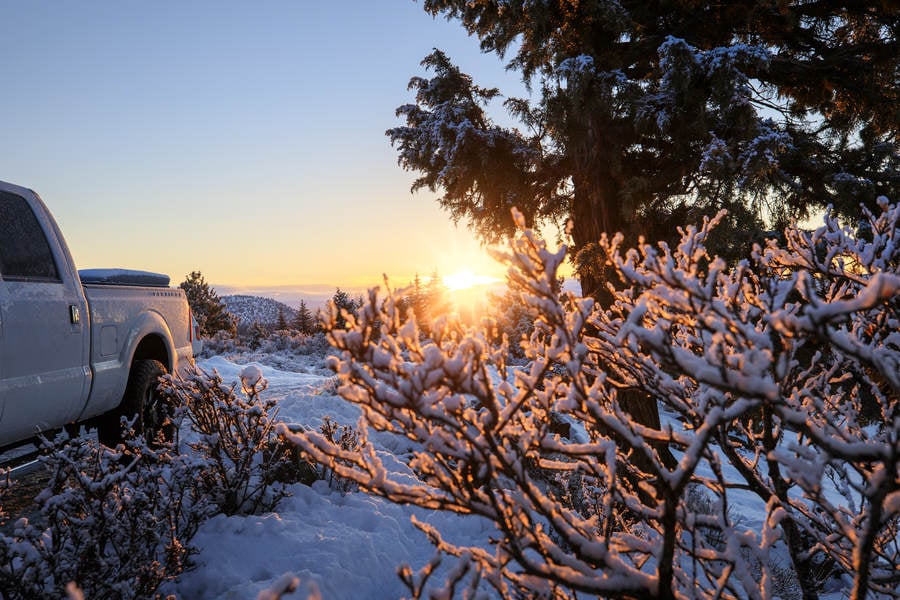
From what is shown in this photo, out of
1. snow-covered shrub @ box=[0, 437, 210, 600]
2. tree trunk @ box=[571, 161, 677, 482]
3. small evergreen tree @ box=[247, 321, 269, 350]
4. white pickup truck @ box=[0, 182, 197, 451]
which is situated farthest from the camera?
small evergreen tree @ box=[247, 321, 269, 350]

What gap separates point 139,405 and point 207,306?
20934 millimetres

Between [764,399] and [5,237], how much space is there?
4.29 m

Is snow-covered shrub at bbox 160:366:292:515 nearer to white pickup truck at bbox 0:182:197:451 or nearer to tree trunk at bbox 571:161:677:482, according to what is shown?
white pickup truck at bbox 0:182:197:451

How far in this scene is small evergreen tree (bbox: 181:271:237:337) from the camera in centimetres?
2300

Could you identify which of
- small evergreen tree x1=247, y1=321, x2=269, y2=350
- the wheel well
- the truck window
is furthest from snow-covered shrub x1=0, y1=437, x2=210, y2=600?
small evergreen tree x1=247, y1=321, x2=269, y2=350

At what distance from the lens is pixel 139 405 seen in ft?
14.5

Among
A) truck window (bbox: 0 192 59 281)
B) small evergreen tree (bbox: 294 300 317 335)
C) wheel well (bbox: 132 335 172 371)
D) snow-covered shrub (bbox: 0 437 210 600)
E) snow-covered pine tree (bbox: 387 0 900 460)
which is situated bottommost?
small evergreen tree (bbox: 294 300 317 335)

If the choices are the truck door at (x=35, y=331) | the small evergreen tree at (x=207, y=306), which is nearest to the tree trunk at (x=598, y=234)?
the truck door at (x=35, y=331)

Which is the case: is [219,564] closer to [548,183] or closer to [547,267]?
[547,267]

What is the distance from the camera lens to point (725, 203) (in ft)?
17.7

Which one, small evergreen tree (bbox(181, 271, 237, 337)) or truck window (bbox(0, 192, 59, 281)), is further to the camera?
small evergreen tree (bbox(181, 271, 237, 337))

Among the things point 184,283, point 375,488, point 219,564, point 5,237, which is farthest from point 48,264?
point 184,283

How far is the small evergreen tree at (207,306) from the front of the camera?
906 inches

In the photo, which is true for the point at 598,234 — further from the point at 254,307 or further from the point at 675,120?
the point at 254,307
